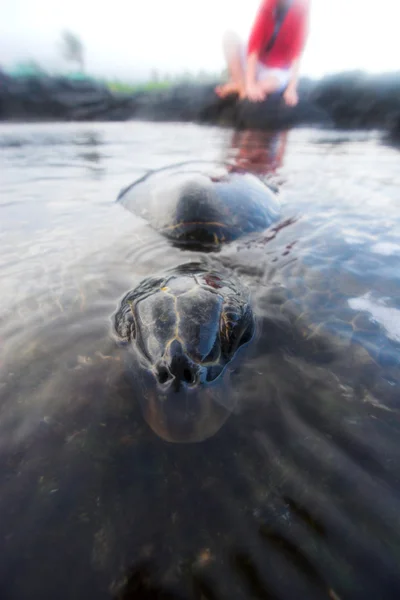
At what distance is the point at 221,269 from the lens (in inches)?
102

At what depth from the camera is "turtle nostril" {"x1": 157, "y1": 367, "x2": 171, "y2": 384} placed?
1.59 metres

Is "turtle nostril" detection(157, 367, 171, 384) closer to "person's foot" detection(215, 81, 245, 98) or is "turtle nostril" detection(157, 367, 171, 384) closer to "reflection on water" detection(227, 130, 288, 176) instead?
"reflection on water" detection(227, 130, 288, 176)

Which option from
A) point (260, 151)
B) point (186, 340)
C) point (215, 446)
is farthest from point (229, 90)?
point (215, 446)

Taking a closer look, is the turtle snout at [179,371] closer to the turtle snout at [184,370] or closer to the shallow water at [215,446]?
the turtle snout at [184,370]

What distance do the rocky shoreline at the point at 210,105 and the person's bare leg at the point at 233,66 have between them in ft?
1.30

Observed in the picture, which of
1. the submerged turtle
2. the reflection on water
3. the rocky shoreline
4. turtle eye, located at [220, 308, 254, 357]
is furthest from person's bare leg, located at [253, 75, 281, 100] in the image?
turtle eye, located at [220, 308, 254, 357]

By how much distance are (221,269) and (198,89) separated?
1615 centimetres

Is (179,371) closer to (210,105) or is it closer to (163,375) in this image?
(163,375)

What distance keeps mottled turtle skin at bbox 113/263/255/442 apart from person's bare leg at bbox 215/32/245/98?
40.1ft

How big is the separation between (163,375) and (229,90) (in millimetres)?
14818

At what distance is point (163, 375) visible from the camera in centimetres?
160

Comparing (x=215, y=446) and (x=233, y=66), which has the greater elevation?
(x=233, y=66)

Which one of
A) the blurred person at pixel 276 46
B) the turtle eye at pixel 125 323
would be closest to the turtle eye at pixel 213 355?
the turtle eye at pixel 125 323

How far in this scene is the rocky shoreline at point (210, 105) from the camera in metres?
11.9
